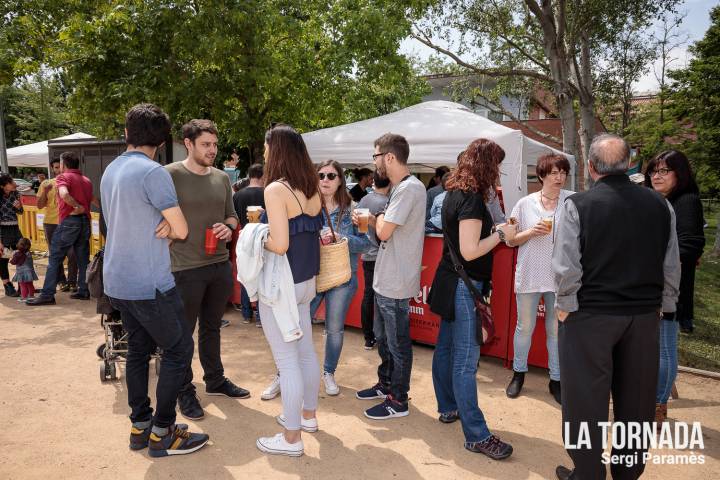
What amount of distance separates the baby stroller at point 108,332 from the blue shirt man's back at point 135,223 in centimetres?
117

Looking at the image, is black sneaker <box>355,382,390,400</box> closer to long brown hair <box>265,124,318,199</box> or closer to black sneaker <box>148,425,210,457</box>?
black sneaker <box>148,425,210,457</box>

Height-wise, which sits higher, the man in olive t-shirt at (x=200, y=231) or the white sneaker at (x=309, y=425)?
the man in olive t-shirt at (x=200, y=231)

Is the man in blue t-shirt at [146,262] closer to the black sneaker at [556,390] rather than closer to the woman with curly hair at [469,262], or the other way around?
the woman with curly hair at [469,262]

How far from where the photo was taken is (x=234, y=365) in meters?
4.89

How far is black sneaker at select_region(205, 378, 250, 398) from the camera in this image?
4145 mm

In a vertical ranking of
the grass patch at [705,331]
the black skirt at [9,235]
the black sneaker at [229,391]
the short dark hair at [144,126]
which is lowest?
the grass patch at [705,331]

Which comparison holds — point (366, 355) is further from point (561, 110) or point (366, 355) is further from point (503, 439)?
point (561, 110)

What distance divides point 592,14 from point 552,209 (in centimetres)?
1339

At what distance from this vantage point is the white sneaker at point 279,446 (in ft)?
10.6

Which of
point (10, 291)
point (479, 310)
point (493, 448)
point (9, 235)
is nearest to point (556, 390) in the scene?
point (493, 448)

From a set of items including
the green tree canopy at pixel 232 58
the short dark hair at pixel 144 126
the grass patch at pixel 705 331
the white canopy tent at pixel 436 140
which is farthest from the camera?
the green tree canopy at pixel 232 58

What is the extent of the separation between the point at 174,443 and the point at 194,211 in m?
1.52

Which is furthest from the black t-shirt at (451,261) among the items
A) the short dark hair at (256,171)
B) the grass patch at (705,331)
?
the grass patch at (705,331)

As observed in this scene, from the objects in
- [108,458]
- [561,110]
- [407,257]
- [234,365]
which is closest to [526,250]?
[407,257]
